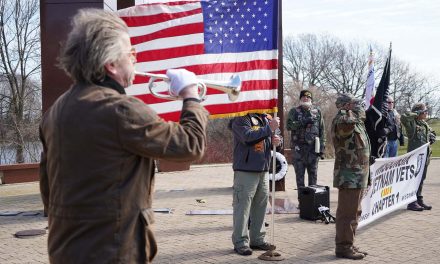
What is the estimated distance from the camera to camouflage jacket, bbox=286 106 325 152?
9484mm

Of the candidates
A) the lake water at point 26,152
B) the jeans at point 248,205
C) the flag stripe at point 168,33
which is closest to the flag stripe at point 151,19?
the flag stripe at point 168,33

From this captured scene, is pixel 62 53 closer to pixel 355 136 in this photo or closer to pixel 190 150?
pixel 190 150

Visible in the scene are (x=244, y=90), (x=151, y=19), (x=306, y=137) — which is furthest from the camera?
(x=306, y=137)

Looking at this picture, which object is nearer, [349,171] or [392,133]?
[349,171]

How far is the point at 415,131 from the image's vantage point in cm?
946

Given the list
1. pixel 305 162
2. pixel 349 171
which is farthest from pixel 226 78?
pixel 305 162

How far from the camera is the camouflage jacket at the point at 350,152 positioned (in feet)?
19.6

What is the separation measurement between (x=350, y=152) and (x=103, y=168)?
4.48m

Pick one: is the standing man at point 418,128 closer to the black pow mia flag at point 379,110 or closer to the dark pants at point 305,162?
the black pow mia flag at point 379,110

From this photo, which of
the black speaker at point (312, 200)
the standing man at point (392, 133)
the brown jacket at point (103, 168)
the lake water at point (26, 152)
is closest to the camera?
the brown jacket at point (103, 168)

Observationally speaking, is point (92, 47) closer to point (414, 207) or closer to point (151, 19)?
point (151, 19)

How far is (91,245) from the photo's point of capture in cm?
212

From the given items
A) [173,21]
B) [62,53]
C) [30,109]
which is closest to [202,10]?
[173,21]

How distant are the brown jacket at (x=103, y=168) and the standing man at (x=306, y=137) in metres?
7.47
